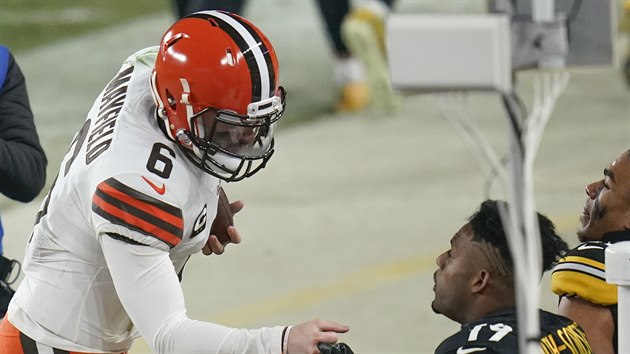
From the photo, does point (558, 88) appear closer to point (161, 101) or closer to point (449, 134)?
point (161, 101)

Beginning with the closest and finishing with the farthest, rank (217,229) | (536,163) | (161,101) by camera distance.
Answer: (161,101) → (217,229) → (536,163)

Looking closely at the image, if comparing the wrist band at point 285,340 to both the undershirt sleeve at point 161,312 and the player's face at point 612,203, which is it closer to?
Answer: the undershirt sleeve at point 161,312

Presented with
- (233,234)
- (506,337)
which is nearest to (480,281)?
(506,337)

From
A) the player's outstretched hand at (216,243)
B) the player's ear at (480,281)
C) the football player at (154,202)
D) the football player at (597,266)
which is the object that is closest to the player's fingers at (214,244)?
the player's outstretched hand at (216,243)

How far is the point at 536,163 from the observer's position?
8.52 metres

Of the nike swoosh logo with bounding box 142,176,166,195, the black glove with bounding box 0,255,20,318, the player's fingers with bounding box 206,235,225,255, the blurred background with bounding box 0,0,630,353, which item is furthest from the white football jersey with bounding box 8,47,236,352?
the blurred background with bounding box 0,0,630,353

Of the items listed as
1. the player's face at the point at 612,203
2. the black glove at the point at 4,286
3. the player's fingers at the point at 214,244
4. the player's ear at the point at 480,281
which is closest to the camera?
the player's ear at the point at 480,281

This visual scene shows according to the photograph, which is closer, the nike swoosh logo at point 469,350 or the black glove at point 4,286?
the nike swoosh logo at point 469,350

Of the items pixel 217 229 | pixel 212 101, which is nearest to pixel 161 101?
pixel 212 101

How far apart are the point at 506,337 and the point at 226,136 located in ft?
2.71

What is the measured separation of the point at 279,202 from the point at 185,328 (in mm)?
4996

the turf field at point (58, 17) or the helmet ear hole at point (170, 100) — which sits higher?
the helmet ear hole at point (170, 100)

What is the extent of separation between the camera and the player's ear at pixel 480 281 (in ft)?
10.6

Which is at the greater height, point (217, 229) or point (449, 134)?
point (217, 229)
